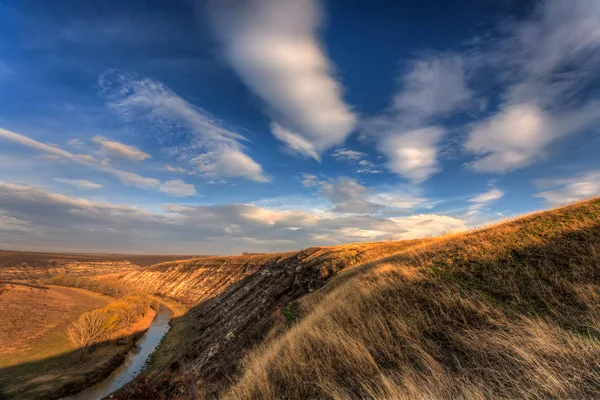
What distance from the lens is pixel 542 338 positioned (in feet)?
17.7

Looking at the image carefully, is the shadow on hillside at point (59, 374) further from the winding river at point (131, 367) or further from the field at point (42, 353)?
the winding river at point (131, 367)

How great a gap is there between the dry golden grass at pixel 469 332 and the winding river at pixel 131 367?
125 feet

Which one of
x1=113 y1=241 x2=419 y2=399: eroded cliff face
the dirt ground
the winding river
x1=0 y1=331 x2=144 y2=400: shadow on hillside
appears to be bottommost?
the winding river

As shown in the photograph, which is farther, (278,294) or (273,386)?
(278,294)

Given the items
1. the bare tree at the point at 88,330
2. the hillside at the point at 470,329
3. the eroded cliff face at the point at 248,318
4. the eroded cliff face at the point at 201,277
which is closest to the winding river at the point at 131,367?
the eroded cliff face at the point at 248,318

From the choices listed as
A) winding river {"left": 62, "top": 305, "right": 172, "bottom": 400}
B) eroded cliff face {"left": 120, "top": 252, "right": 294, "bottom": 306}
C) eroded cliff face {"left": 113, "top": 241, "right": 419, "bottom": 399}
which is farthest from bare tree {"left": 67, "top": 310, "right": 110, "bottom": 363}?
eroded cliff face {"left": 120, "top": 252, "right": 294, "bottom": 306}

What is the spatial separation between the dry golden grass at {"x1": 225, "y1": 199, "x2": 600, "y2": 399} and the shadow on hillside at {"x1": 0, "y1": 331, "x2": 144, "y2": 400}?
130ft

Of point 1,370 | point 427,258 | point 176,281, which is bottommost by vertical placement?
point 1,370

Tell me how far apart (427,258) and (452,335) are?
23.3 ft

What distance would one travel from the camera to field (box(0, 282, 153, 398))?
107 feet

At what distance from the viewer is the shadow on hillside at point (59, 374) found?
30594 millimetres

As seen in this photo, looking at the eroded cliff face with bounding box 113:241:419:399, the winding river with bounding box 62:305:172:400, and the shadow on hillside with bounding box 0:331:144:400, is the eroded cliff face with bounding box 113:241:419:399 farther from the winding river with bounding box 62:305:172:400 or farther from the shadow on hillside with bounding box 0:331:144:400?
the shadow on hillside with bounding box 0:331:144:400

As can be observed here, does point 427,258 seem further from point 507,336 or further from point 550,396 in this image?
point 550,396

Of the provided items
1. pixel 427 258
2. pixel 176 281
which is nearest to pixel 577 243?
pixel 427 258
